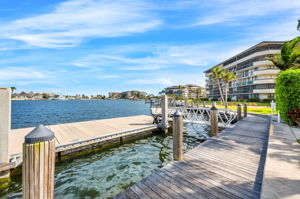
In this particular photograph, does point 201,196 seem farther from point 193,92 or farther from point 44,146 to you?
point 193,92

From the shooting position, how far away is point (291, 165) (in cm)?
341

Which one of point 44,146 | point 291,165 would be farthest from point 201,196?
point 44,146

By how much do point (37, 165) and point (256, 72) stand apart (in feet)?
166

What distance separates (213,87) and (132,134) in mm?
63693

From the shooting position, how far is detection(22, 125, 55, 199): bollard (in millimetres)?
2041

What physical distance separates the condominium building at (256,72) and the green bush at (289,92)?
28.4 metres

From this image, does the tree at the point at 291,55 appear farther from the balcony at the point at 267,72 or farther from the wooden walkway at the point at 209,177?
the balcony at the point at 267,72

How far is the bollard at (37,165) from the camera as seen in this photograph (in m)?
2.04

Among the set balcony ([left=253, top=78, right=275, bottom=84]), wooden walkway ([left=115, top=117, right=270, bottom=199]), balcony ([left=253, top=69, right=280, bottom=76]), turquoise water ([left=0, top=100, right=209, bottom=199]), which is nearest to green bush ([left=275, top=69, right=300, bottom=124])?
wooden walkway ([left=115, top=117, right=270, bottom=199])

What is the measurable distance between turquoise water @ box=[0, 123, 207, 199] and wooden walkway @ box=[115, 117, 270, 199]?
193cm

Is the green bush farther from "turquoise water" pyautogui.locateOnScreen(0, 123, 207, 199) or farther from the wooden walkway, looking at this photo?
"turquoise water" pyautogui.locateOnScreen(0, 123, 207, 199)

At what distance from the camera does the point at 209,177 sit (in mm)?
3541

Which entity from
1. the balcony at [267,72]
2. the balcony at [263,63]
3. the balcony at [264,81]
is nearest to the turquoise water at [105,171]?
the balcony at [264,81]

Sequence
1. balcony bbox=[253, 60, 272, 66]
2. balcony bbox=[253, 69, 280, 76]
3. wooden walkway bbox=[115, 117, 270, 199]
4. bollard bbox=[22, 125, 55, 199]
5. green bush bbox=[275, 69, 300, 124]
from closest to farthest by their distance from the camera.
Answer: bollard bbox=[22, 125, 55, 199] < wooden walkway bbox=[115, 117, 270, 199] < green bush bbox=[275, 69, 300, 124] < balcony bbox=[253, 69, 280, 76] < balcony bbox=[253, 60, 272, 66]
